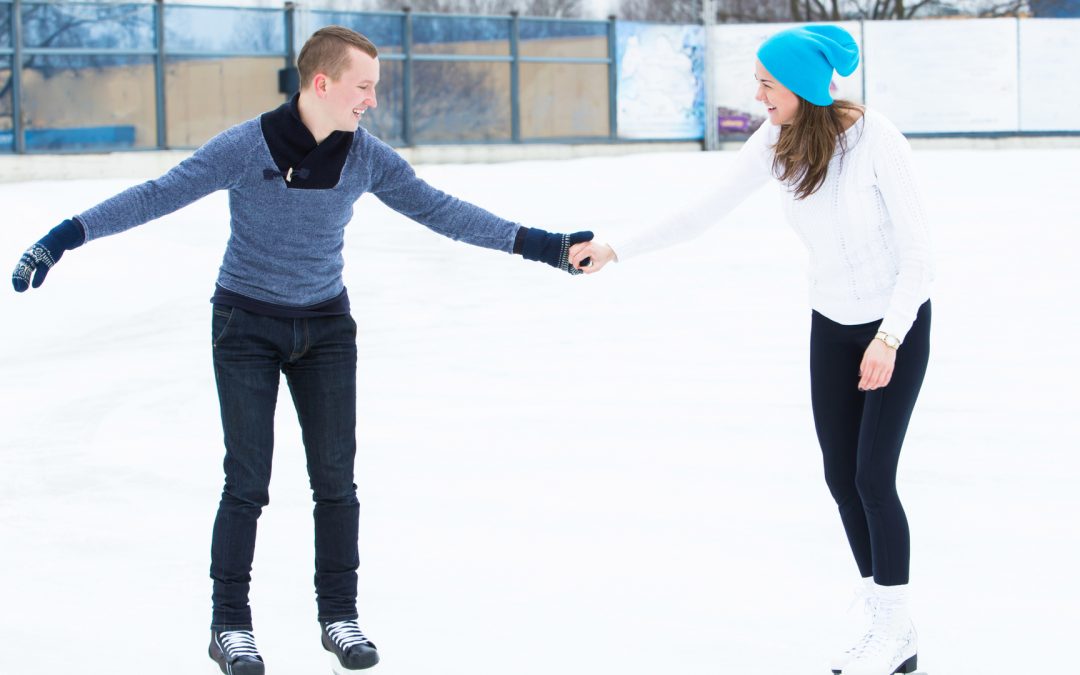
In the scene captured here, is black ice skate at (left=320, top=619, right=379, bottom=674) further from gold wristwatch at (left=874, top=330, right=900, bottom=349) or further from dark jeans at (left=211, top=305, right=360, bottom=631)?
gold wristwatch at (left=874, top=330, right=900, bottom=349)

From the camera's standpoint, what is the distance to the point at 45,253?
10.6 feet

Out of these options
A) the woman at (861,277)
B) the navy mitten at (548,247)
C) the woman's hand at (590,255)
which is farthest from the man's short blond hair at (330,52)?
the woman at (861,277)

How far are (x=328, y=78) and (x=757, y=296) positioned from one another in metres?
7.47

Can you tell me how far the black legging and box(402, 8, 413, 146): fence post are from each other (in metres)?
17.5

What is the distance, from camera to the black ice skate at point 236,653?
10.9 ft

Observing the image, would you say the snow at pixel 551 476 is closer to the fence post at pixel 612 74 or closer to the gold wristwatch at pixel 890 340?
the gold wristwatch at pixel 890 340

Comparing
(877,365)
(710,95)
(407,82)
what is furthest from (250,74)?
(877,365)


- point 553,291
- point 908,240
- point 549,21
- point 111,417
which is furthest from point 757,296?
point 549,21

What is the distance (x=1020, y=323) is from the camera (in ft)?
30.0

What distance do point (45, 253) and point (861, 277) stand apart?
1935 millimetres

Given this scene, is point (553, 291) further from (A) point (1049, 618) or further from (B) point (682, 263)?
(A) point (1049, 618)

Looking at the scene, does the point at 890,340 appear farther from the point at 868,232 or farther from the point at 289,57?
the point at 289,57

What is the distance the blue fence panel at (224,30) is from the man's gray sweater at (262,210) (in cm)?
1569

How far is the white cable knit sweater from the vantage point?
3.24 metres
